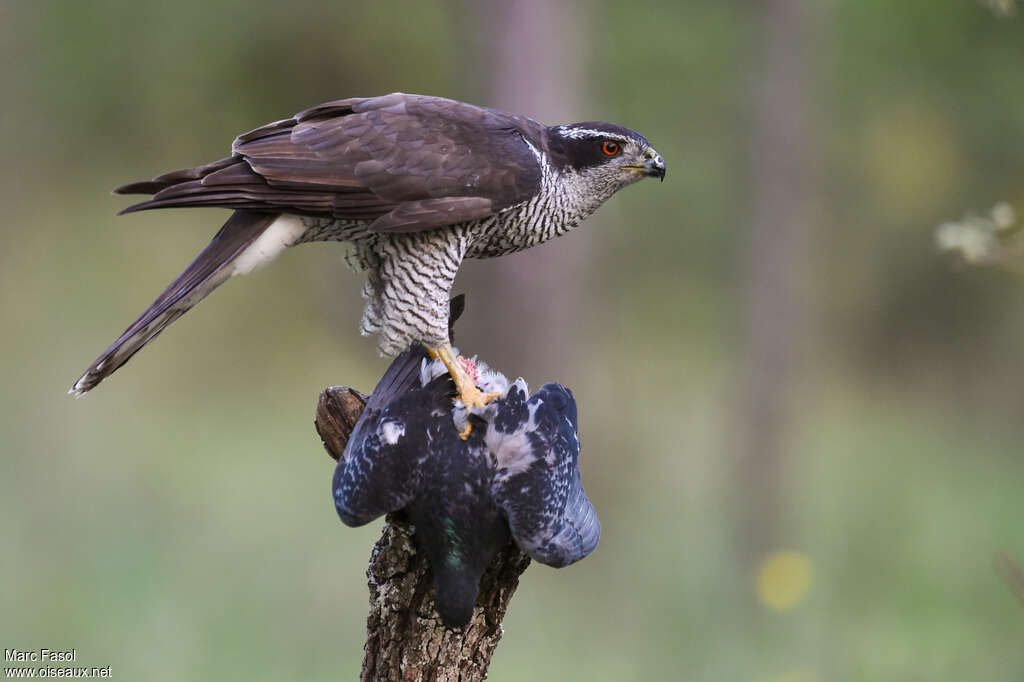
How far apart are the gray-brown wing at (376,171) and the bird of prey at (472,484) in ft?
2.38

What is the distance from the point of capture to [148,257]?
38.0 ft

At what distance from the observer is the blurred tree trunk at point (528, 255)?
6.80m

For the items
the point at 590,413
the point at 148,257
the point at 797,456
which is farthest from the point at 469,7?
the point at 148,257

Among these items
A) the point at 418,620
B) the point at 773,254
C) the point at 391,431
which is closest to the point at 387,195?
the point at 391,431

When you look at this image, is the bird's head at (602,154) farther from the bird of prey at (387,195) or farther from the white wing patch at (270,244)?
the white wing patch at (270,244)

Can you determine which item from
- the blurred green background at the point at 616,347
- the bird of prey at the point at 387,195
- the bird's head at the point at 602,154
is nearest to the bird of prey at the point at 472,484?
the bird of prey at the point at 387,195

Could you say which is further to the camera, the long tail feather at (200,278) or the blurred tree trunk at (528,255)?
the blurred tree trunk at (528,255)

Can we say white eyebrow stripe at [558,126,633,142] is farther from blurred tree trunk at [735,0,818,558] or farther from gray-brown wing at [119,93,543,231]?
blurred tree trunk at [735,0,818,558]

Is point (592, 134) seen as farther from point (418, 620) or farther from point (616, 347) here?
point (616, 347)

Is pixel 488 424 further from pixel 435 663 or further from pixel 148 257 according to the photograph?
pixel 148 257

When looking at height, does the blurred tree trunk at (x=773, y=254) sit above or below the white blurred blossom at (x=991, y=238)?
above

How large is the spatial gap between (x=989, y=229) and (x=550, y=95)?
4.32 m

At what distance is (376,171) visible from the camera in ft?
10.3

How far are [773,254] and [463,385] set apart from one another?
4.06 metres
